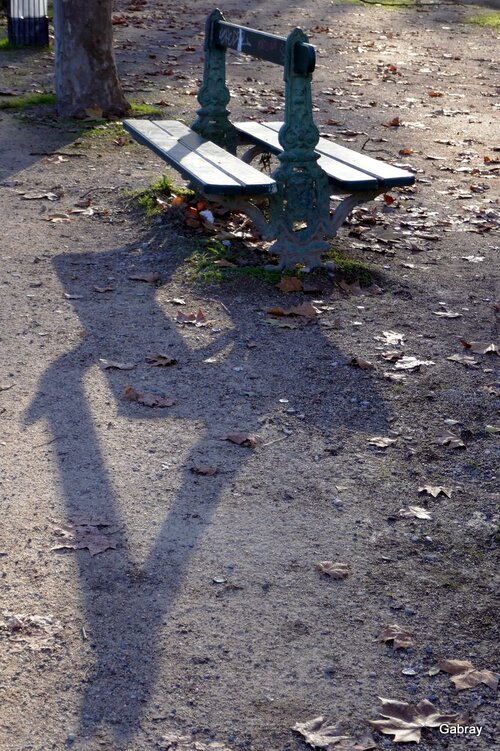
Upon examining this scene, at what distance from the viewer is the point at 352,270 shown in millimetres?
6199

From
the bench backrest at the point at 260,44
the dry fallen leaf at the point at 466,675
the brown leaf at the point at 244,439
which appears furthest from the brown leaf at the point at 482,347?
the dry fallen leaf at the point at 466,675

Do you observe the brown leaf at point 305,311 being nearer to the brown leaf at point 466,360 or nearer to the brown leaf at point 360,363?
the brown leaf at point 360,363

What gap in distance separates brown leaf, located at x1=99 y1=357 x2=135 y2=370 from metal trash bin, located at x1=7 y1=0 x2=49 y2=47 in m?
9.63

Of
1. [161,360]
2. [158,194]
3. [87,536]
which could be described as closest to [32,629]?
[87,536]

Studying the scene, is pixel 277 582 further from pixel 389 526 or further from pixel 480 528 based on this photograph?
pixel 480 528

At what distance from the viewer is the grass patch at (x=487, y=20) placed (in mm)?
18062

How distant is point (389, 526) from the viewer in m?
3.72

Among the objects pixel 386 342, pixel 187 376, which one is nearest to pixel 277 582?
pixel 187 376

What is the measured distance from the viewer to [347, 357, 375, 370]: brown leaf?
196 inches

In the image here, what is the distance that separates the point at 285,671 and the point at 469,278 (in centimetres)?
381

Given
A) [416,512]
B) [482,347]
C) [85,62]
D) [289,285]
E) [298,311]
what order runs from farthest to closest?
1. [85,62]
2. [289,285]
3. [298,311]
4. [482,347]
5. [416,512]

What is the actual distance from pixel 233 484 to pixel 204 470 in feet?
0.48

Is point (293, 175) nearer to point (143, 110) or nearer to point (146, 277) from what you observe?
point (146, 277)

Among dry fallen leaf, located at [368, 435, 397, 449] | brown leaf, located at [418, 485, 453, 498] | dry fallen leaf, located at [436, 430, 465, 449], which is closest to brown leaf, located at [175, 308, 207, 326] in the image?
dry fallen leaf, located at [368, 435, 397, 449]
